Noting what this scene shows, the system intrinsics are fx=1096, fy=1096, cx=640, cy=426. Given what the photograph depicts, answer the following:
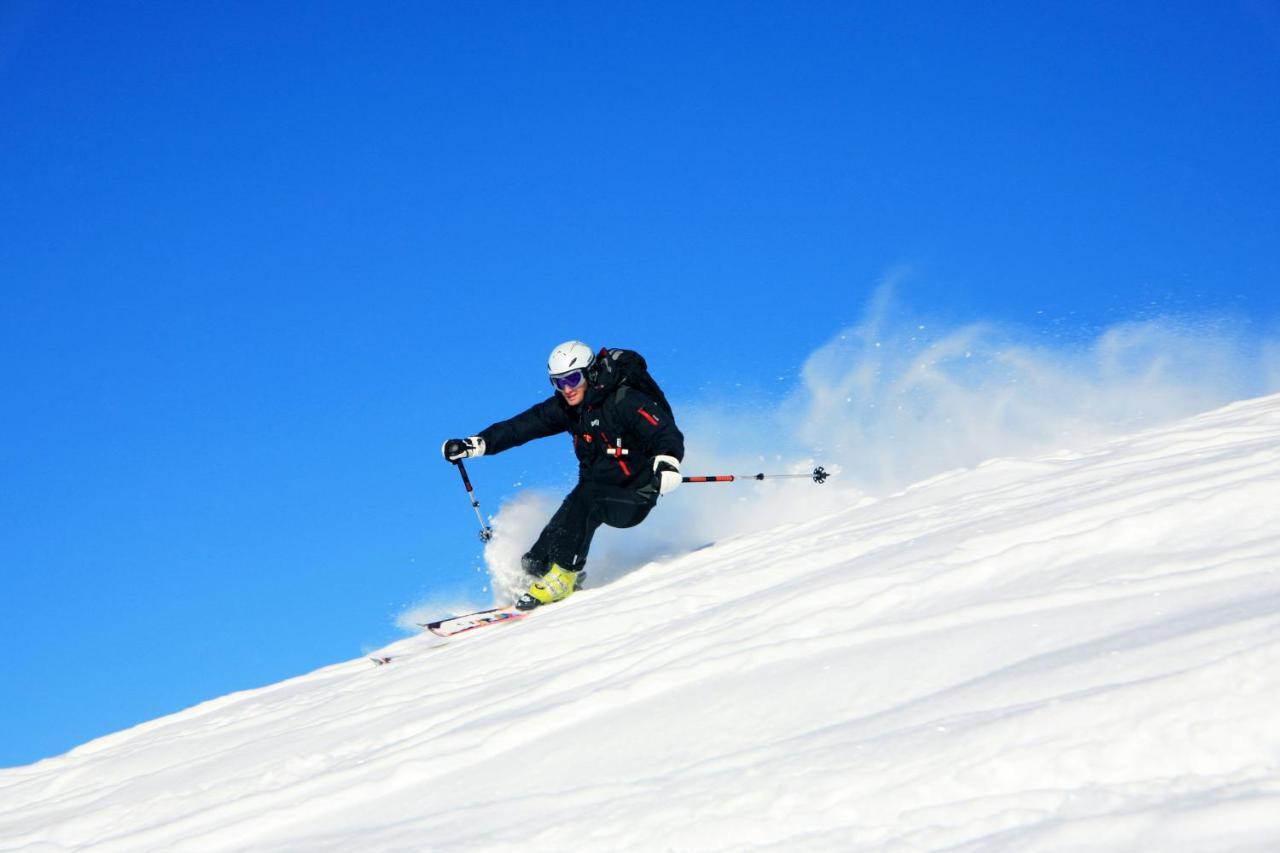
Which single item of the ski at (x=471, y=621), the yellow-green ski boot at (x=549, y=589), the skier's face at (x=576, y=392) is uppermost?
the skier's face at (x=576, y=392)

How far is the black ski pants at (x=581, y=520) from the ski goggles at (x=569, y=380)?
82 centimetres

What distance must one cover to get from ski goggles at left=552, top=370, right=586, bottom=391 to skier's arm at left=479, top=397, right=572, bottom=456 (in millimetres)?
609

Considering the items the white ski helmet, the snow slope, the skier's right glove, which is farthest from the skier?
the snow slope

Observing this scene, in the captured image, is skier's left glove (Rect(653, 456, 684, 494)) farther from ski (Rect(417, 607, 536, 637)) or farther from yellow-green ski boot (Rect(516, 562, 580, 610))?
ski (Rect(417, 607, 536, 637))

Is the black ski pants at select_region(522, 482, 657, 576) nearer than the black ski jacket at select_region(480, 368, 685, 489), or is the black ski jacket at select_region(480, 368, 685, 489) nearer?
the black ski pants at select_region(522, 482, 657, 576)

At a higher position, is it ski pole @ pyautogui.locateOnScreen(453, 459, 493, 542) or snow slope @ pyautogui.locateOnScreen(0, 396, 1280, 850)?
ski pole @ pyautogui.locateOnScreen(453, 459, 493, 542)

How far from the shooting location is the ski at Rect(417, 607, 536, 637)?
822 cm

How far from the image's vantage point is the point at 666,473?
8.72m

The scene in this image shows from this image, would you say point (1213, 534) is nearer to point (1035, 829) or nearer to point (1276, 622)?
point (1276, 622)

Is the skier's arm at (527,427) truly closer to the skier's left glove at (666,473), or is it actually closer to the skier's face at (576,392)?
the skier's face at (576,392)

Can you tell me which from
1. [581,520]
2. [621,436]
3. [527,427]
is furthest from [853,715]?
[527,427]

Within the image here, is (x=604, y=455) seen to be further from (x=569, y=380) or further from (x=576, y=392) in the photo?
(x=569, y=380)

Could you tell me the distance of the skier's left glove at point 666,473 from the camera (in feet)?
28.6

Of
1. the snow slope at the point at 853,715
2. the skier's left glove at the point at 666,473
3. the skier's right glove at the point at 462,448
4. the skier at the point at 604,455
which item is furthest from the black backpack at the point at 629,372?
the snow slope at the point at 853,715
